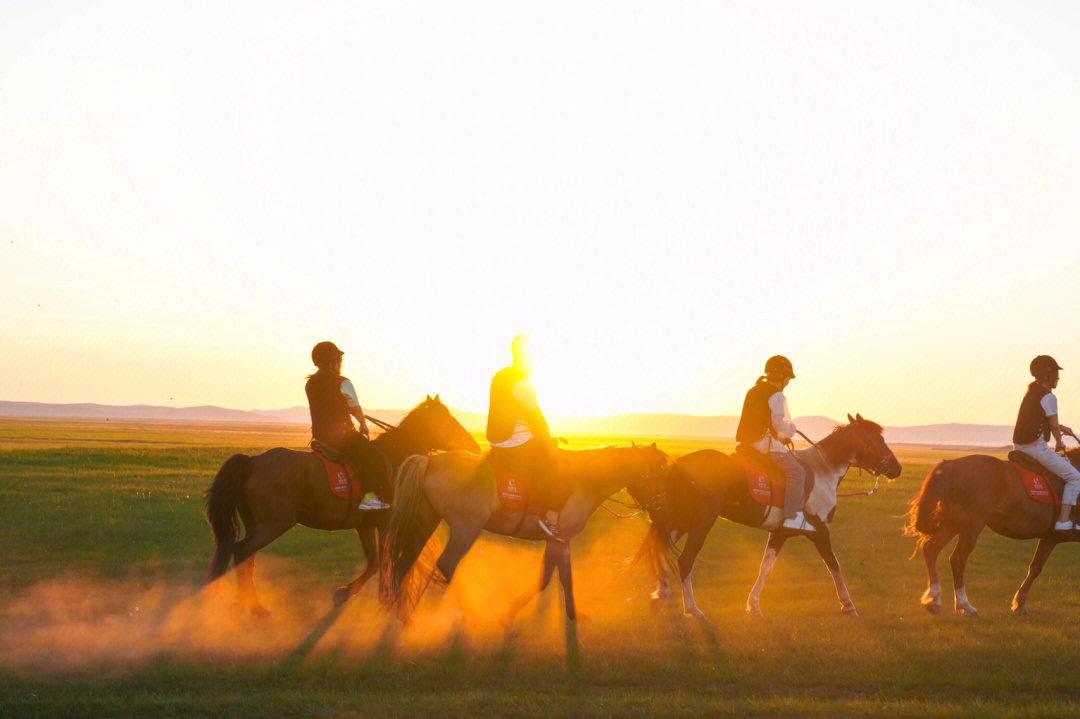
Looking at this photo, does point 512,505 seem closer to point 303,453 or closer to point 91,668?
point 303,453

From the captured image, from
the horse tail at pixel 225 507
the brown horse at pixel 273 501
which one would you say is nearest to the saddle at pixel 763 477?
the brown horse at pixel 273 501

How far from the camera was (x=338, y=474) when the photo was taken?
36.9ft

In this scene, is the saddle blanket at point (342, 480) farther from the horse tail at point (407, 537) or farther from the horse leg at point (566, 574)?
the horse leg at point (566, 574)

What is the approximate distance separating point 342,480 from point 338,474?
0.30ft

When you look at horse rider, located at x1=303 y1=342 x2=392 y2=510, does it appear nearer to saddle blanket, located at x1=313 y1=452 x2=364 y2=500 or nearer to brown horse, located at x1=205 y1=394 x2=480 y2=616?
saddle blanket, located at x1=313 y1=452 x2=364 y2=500

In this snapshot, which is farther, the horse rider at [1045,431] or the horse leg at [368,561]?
the horse rider at [1045,431]

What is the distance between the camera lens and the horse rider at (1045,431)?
39.5 feet

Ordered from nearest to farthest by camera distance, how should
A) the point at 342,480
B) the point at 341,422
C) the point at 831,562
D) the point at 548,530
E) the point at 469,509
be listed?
the point at 469,509 → the point at 548,530 → the point at 342,480 → the point at 341,422 → the point at 831,562

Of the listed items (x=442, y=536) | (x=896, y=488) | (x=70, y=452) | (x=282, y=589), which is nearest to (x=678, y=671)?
(x=282, y=589)

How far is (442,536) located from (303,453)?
912 centimetres

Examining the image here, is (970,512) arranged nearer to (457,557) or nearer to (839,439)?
(839,439)

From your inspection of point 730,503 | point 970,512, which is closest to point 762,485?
point 730,503

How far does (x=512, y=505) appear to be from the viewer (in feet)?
34.2

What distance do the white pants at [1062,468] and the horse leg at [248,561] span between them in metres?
9.92
